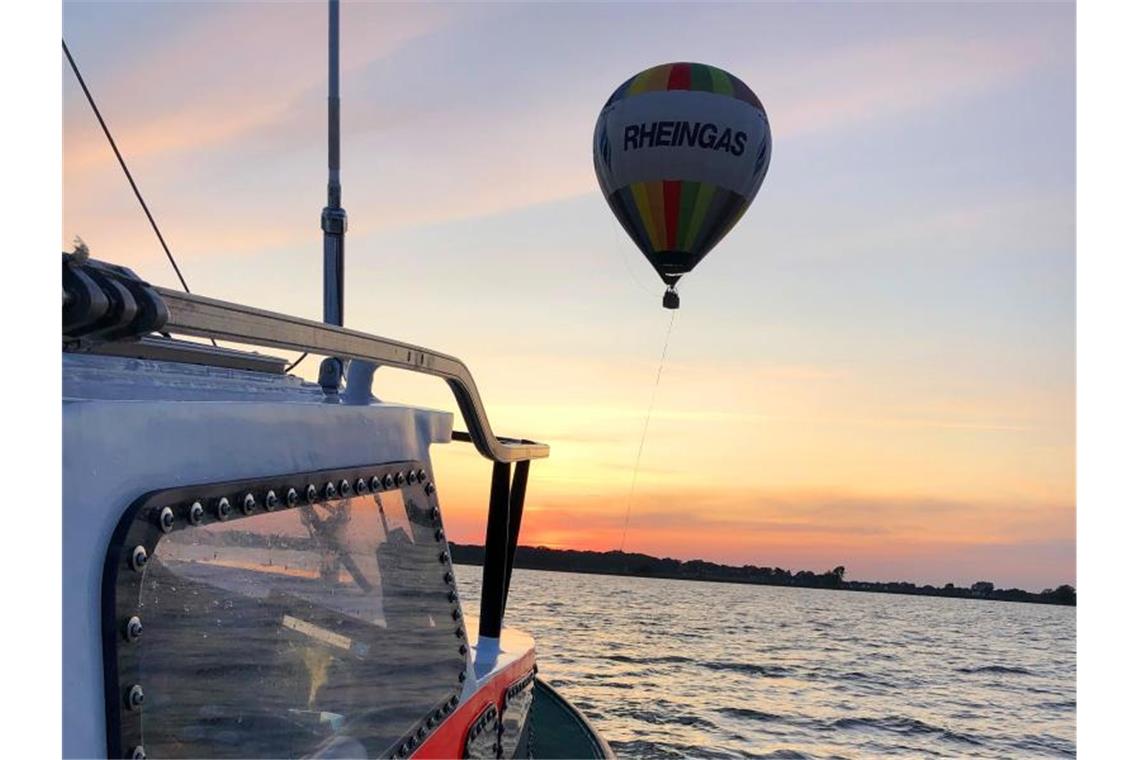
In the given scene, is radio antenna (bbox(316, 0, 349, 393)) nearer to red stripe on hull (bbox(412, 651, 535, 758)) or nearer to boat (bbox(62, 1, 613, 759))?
boat (bbox(62, 1, 613, 759))

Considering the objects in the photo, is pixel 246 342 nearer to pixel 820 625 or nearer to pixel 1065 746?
pixel 1065 746

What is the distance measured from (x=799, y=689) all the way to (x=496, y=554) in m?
28.7

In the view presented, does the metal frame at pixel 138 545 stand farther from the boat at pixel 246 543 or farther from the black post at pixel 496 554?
the black post at pixel 496 554

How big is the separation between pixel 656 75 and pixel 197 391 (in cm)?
1900

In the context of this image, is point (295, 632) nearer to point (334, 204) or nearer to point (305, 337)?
point (305, 337)

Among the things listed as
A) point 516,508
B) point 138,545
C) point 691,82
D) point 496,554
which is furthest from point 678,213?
point 138,545

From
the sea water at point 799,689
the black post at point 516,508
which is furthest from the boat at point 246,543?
the sea water at point 799,689

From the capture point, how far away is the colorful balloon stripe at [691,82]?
20156 millimetres

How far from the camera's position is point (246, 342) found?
2.08 metres

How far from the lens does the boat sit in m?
1.80

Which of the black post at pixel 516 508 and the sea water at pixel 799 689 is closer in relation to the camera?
the black post at pixel 516 508

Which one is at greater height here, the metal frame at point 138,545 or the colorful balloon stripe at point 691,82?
the colorful balloon stripe at point 691,82

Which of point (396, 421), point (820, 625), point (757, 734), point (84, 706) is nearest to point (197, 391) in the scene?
point (396, 421)

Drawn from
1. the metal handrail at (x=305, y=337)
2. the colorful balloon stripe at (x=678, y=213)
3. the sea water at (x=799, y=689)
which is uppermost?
the colorful balloon stripe at (x=678, y=213)
